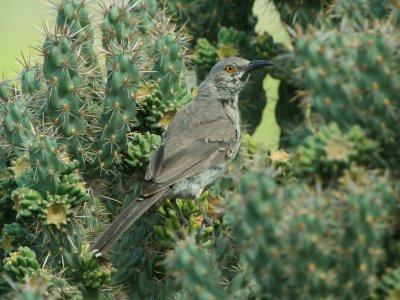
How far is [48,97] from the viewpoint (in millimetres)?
5586

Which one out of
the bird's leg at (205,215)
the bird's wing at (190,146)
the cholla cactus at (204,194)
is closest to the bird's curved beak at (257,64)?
the bird's wing at (190,146)

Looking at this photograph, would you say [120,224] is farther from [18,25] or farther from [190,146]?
[18,25]

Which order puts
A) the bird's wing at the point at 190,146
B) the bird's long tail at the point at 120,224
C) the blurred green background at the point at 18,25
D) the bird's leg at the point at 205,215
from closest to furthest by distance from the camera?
1. the bird's long tail at the point at 120,224
2. the bird's leg at the point at 205,215
3. the bird's wing at the point at 190,146
4. the blurred green background at the point at 18,25

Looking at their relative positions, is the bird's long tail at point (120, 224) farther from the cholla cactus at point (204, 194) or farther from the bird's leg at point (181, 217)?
the bird's leg at point (181, 217)

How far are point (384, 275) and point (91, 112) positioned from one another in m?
2.74

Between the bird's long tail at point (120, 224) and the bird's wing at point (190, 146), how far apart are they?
0.06 metres

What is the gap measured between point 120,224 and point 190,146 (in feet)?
3.11

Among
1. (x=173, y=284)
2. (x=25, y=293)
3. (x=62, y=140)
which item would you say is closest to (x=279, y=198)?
(x=25, y=293)

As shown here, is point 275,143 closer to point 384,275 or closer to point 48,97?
point 48,97

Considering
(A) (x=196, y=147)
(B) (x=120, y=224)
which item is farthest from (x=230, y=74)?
(B) (x=120, y=224)

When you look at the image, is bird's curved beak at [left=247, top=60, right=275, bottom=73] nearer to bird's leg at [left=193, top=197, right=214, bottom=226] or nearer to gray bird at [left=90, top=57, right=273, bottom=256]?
gray bird at [left=90, top=57, right=273, bottom=256]

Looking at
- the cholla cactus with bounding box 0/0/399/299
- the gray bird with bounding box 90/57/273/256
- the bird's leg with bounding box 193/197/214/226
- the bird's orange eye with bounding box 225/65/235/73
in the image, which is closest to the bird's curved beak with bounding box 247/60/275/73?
the gray bird with bounding box 90/57/273/256

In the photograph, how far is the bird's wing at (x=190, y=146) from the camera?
18.6 feet

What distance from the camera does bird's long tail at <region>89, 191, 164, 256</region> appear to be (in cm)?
529
